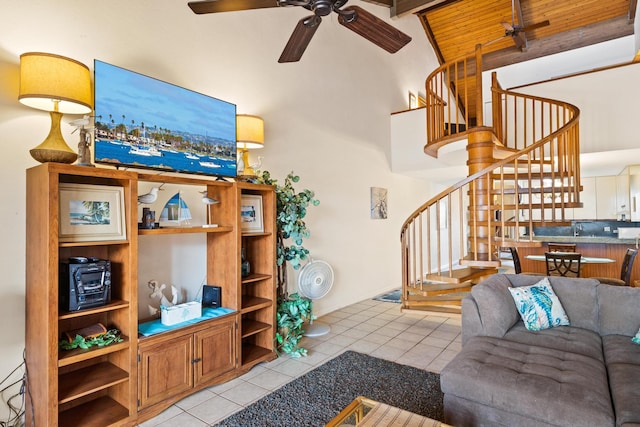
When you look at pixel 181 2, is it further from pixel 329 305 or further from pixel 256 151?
pixel 329 305

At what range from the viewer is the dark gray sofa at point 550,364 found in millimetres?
1647

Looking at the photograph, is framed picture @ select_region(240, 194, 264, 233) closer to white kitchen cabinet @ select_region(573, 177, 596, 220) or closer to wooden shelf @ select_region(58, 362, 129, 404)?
wooden shelf @ select_region(58, 362, 129, 404)

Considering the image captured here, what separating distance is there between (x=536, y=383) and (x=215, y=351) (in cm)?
209

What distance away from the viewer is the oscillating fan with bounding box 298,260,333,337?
3.65 m

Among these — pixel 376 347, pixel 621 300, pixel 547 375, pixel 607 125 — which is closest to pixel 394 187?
pixel 607 125

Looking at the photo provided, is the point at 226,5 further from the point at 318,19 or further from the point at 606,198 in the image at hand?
the point at 606,198

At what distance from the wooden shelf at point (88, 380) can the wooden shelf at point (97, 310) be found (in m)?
0.40

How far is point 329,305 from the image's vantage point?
4.70 metres

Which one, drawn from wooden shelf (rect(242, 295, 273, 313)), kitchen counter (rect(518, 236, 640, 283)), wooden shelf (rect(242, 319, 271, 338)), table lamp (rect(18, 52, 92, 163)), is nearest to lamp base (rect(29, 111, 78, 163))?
table lamp (rect(18, 52, 92, 163))

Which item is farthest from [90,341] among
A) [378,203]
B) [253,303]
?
[378,203]

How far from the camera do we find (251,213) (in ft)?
10.2

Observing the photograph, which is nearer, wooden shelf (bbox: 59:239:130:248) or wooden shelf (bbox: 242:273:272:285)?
wooden shelf (bbox: 59:239:130:248)

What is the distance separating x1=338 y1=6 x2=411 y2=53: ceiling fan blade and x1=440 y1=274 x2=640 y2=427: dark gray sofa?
6.43ft

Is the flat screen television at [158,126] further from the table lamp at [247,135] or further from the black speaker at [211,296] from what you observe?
the black speaker at [211,296]
